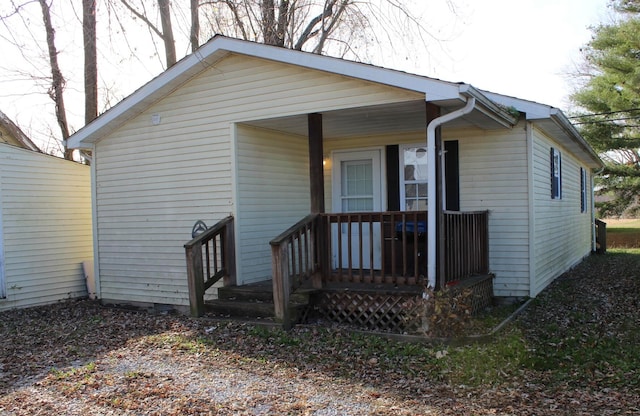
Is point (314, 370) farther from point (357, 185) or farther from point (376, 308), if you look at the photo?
point (357, 185)

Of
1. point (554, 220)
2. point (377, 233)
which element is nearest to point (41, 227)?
point (377, 233)

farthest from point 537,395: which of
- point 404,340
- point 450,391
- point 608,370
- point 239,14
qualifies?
point 239,14

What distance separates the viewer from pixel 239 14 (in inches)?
585

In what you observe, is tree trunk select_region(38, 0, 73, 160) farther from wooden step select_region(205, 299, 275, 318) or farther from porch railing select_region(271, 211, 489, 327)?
porch railing select_region(271, 211, 489, 327)

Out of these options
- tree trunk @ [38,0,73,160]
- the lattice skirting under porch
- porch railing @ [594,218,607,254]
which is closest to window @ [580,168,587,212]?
porch railing @ [594,218,607,254]

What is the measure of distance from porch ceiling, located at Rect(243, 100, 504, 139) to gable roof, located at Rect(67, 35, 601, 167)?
0.24 meters

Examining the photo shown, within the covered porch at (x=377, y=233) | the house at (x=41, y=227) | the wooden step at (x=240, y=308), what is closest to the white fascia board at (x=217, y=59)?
the covered porch at (x=377, y=233)

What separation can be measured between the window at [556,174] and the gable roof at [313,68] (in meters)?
0.40

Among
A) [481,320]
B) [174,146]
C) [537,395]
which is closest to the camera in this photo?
[537,395]

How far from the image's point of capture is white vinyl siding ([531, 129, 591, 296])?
28.6 feet

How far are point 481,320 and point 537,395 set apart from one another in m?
2.51

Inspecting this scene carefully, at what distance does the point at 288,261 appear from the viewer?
6.90 meters

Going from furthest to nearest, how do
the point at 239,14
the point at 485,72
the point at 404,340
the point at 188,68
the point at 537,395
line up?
the point at 485,72
the point at 239,14
the point at 188,68
the point at 404,340
the point at 537,395

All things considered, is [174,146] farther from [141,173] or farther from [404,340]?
[404,340]
